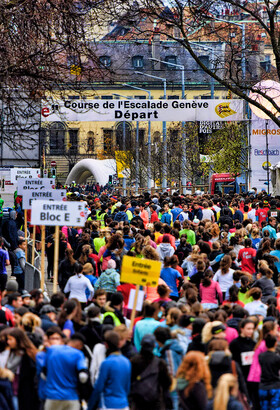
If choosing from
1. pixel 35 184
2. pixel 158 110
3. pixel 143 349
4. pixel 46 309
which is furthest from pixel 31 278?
pixel 158 110

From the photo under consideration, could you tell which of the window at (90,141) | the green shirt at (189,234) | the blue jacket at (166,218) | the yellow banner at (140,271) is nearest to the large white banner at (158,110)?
the blue jacket at (166,218)

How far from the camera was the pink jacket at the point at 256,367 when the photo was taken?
29.3 ft

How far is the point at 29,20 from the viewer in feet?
47.0

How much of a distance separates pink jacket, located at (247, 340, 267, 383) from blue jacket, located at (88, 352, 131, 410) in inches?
62.2

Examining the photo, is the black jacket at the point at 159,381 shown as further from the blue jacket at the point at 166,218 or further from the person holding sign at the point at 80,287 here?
the blue jacket at the point at 166,218

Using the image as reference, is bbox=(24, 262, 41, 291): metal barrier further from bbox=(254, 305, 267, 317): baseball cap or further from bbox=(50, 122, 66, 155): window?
bbox=(254, 305, 267, 317): baseball cap

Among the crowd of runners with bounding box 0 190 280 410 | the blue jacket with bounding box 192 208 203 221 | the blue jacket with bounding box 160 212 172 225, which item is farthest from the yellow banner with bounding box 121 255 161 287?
the blue jacket with bounding box 192 208 203 221

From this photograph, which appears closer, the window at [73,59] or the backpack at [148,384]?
the backpack at [148,384]

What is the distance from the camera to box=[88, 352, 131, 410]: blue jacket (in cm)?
782

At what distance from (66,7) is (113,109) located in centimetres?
1358

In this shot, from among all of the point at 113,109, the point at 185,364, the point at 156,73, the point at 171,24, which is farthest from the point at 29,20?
the point at 156,73

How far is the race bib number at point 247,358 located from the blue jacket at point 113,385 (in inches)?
75.1

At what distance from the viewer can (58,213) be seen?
13719 mm

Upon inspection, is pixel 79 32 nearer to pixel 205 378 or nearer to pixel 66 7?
pixel 66 7
